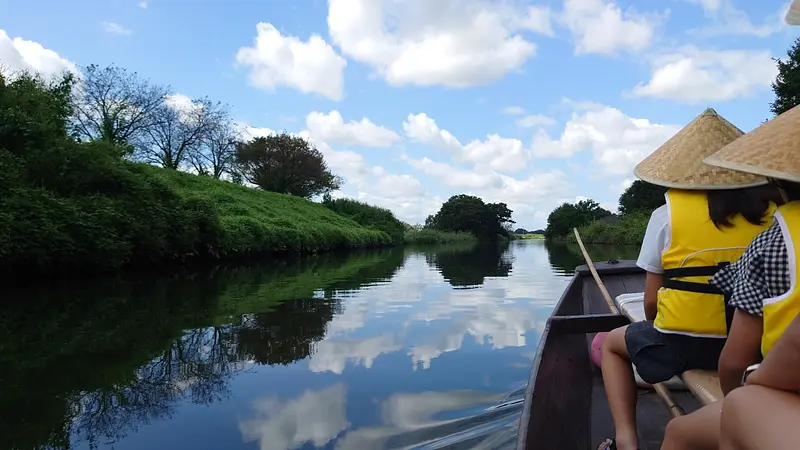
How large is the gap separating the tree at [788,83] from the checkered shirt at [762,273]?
25515mm

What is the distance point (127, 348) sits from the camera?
16.6 feet

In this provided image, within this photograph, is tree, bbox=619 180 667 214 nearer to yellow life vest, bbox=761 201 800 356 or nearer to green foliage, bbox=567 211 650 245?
green foliage, bbox=567 211 650 245

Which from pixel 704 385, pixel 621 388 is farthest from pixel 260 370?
pixel 704 385

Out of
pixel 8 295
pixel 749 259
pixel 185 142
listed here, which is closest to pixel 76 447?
pixel 749 259

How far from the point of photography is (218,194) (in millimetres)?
21781

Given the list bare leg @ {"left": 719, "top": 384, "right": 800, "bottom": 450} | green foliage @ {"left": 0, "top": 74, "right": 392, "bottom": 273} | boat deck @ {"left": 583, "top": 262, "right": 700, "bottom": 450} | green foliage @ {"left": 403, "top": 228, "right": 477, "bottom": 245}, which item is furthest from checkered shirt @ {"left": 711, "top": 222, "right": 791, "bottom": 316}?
green foliage @ {"left": 403, "top": 228, "right": 477, "bottom": 245}

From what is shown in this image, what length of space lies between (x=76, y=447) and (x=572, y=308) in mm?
3559

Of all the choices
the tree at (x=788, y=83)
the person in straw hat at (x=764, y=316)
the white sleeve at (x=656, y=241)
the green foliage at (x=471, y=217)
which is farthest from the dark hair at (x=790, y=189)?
the green foliage at (x=471, y=217)

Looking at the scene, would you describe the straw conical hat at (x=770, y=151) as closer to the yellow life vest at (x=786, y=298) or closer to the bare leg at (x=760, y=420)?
the yellow life vest at (x=786, y=298)

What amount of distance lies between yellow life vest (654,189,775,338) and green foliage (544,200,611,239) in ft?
223

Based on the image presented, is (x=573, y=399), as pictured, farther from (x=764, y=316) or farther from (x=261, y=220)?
(x=261, y=220)

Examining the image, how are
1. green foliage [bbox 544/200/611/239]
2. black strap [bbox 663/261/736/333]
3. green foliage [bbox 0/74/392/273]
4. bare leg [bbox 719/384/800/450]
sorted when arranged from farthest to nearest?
green foliage [bbox 544/200/611/239] → green foliage [bbox 0/74/392/273] → black strap [bbox 663/261/736/333] → bare leg [bbox 719/384/800/450]

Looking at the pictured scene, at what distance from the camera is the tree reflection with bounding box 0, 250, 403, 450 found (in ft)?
11.0

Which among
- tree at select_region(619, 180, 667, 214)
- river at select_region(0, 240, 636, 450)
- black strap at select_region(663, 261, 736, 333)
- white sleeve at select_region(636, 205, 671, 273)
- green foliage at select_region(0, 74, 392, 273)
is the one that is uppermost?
tree at select_region(619, 180, 667, 214)
